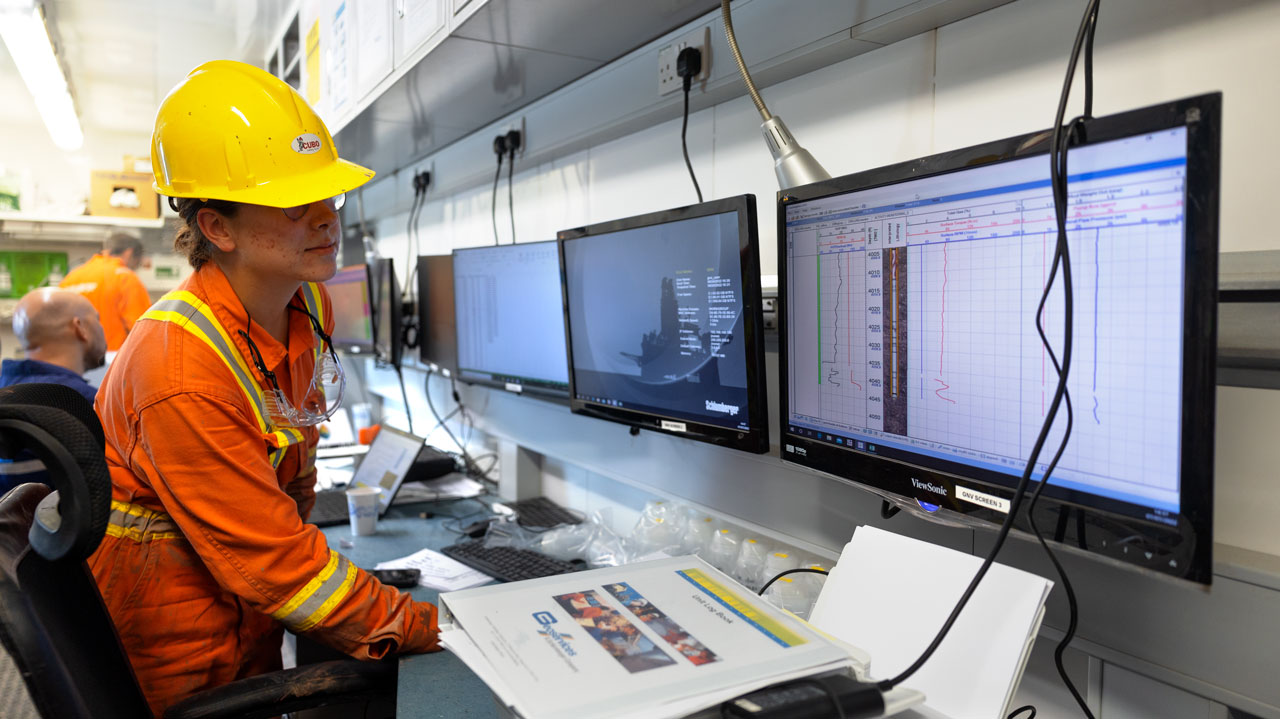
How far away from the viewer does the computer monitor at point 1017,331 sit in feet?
1.87

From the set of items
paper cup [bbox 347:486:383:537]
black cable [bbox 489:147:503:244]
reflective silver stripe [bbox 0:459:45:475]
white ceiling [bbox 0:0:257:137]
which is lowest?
paper cup [bbox 347:486:383:537]

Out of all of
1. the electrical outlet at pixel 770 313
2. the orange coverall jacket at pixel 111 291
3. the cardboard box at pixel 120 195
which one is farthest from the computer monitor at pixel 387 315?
the cardboard box at pixel 120 195

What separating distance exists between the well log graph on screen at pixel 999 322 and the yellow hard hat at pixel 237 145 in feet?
2.62

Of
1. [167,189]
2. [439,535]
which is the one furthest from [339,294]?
[167,189]

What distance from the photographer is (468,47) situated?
1501 mm

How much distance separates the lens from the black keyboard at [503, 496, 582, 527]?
178 cm

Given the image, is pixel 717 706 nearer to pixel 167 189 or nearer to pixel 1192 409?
pixel 1192 409

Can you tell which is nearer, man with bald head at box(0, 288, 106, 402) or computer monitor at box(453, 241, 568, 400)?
computer monitor at box(453, 241, 568, 400)

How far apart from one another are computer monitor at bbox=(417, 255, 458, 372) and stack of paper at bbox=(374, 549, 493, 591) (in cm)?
68

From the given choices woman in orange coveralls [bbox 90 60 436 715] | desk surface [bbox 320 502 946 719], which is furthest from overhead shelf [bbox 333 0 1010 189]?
desk surface [bbox 320 502 946 719]

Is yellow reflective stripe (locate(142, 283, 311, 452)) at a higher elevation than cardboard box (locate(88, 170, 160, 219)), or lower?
lower

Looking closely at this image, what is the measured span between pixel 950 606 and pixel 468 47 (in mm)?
1352

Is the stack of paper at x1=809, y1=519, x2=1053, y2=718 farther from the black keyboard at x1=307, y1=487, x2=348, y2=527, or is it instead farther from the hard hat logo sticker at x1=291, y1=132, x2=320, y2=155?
the black keyboard at x1=307, y1=487, x2=348, y2=527

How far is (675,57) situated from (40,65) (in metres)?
3.62
